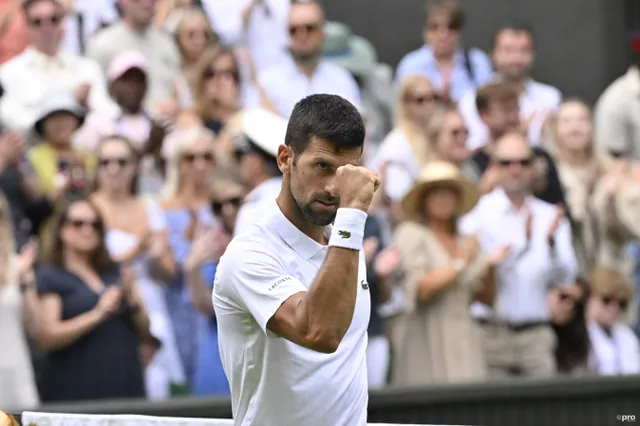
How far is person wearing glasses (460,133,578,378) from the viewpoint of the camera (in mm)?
8469

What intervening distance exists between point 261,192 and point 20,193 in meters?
1.31

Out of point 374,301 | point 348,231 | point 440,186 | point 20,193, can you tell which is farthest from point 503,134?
point 348,231

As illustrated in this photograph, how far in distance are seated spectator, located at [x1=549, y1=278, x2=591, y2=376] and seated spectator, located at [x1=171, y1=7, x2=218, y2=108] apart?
260cm

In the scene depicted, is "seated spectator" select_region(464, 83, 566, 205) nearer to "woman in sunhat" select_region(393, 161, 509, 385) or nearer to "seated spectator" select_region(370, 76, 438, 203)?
"seated spectator" select_region(370, 76, 438, 203)

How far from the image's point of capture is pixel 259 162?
25.4ft

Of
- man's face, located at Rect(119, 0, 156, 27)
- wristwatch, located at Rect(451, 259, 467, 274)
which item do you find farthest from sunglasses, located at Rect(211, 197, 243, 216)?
man's face, located at Rect(119, 0, 156, 27)

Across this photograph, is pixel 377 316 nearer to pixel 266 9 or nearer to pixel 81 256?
pixel 81 256

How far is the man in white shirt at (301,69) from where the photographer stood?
9.00 m

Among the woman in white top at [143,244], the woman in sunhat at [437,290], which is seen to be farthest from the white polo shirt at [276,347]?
the woman in sunhat at [437,290]

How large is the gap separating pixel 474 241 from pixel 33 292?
2.62 m

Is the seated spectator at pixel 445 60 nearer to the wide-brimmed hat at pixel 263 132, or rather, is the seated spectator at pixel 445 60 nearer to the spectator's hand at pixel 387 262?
the spectator's hand at pixel 387 262

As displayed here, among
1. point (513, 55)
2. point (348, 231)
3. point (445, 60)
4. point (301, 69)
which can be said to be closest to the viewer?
point (348, 231)

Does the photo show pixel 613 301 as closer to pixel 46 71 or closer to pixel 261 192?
pixel 261 192

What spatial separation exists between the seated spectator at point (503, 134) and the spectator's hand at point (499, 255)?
0.58 m
